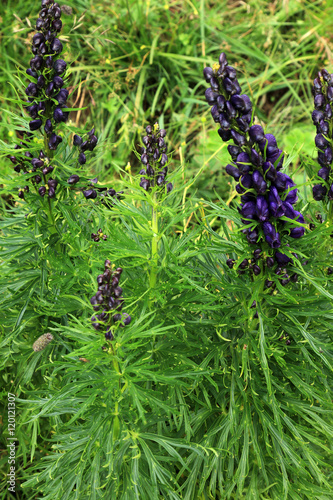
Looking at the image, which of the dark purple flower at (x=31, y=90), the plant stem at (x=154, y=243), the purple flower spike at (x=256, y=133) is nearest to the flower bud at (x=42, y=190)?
the dark purple flower at (x=31, y=90)

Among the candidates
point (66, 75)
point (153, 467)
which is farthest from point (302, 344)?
point (66, 75)

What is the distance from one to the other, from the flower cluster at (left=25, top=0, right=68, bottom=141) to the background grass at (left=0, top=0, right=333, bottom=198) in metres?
2.26

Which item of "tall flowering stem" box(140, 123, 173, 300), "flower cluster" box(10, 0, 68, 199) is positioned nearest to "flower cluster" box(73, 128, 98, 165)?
"flower cluster" box(10, 0, 68, 199)

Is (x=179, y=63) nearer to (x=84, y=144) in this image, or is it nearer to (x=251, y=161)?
(x=84, y=144)

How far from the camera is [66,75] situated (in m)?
1.96

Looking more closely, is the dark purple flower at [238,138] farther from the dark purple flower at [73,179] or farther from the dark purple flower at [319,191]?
the dark purple flower at [73,179]

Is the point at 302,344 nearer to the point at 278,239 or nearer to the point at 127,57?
the point at 278,239

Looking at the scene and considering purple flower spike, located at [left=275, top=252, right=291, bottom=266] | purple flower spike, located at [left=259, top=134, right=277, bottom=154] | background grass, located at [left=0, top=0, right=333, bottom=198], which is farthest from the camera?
background grass, located at [left=0, top=0, right=333, bottom=198]

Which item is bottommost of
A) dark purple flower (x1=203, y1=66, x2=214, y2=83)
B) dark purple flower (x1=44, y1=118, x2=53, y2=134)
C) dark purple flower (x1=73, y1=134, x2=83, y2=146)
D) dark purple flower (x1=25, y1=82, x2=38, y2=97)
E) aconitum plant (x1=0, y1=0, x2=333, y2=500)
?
aconitum plant (x1=0, y1=0, x2=333, y2=500)

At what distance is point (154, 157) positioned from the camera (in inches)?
70.3

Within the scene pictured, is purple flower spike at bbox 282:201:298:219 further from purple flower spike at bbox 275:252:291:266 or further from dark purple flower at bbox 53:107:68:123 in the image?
dark purple flower at bbox 53:107:68:123

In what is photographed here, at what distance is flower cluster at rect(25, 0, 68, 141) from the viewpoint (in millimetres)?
1862

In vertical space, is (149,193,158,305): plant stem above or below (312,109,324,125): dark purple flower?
below

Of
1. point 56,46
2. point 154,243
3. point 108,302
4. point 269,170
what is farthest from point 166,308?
point 56,46
